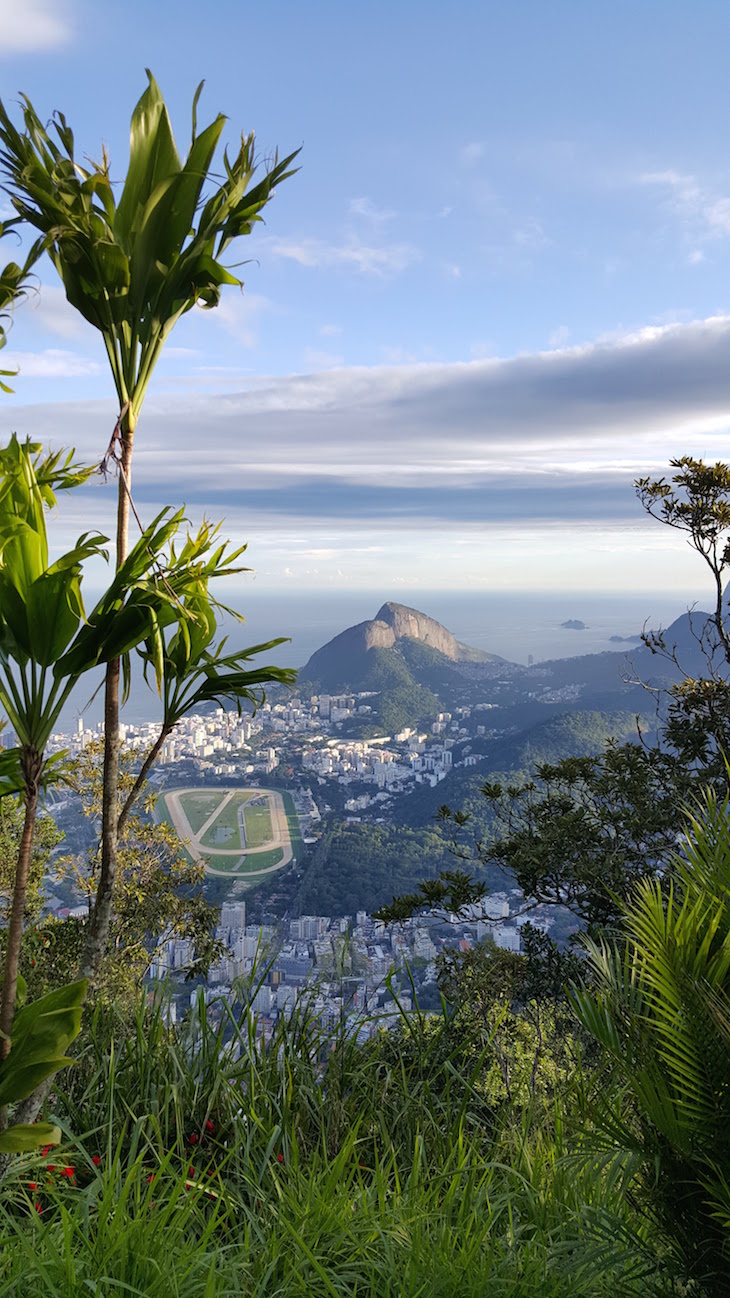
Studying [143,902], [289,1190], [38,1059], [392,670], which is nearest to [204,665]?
[38,1059]

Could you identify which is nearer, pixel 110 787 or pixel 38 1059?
pixel 38 1059

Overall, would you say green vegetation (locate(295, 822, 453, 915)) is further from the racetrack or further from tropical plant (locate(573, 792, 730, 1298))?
tropical plant (locate(573, 792, 730, 1298))

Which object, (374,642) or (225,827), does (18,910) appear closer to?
(225,827)

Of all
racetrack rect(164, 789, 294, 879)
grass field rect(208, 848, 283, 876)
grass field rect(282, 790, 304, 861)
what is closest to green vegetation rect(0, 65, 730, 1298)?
racetrack rect(164, 789, 294, 879)

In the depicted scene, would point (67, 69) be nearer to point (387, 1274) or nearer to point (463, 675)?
point (387, 1274)

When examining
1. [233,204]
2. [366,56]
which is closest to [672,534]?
[366,56]
